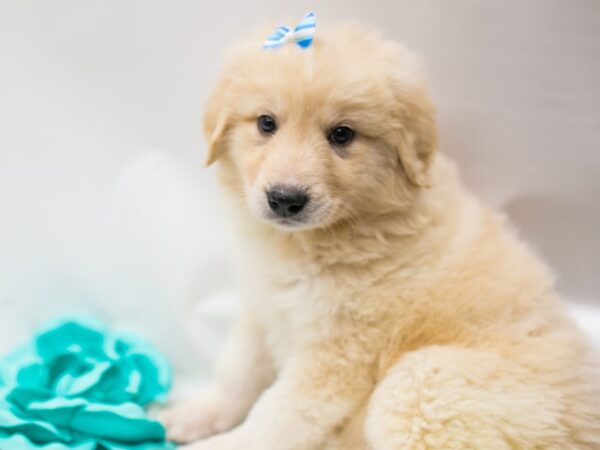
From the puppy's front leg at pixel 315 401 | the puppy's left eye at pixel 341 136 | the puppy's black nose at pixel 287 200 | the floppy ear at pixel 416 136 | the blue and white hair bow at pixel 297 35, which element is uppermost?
the blue and white hair bow at pixel 297 35

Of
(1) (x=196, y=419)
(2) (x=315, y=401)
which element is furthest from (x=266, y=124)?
(1) (x=196, y=419)

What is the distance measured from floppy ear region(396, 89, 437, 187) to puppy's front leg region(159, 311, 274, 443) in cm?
108

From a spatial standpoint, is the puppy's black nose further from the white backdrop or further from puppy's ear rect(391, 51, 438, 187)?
the white backdrop

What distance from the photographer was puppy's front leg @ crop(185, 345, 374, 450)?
2693mm

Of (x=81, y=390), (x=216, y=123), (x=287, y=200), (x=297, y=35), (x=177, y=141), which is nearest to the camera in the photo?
(x=287, y=200)

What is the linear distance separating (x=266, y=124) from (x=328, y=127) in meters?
0.25

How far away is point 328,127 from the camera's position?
2.60 metres

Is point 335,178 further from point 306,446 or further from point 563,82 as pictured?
point 563,82

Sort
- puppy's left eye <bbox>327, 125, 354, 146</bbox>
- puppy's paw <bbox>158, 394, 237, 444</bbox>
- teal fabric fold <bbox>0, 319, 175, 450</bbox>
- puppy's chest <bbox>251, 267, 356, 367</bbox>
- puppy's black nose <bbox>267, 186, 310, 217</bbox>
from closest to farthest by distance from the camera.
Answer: puppy's black nose <bbox>267, 186, 310, 217</bbox> < puppy's left eye <bbox>327, 125, 354, 146</bbox> < puppy's chest <bbox>251, 267, 356, 367</bbox> < teal fabric fold <bbox>0, 319, 175, 450</bbox> < puppy's paw <bbox>158, 394, 237, 444</bbox>

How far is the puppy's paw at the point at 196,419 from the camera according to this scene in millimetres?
3201

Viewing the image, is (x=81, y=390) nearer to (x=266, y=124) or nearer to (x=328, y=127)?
(x=266, y=124)

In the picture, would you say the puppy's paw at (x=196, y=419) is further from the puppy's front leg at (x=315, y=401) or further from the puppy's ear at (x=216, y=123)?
the puppy's ear at (x=216, y=123)

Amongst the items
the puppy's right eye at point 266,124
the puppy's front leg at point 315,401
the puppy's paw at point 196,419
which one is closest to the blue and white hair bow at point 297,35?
the puppy's right eye at point 266,124

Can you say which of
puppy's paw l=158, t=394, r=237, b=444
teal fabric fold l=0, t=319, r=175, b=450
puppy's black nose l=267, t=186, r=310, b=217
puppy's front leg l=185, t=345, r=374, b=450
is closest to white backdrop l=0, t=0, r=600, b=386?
teal fabric fold l=0, t=319, r=175, b=450
